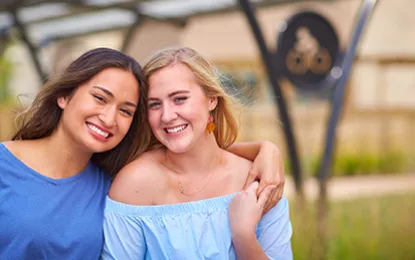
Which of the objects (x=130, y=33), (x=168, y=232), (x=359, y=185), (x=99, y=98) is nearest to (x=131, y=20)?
(x=130, y=33)

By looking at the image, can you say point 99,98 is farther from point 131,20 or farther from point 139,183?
point 131,20

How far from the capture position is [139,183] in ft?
7.13

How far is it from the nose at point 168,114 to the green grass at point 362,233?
214 centimetres

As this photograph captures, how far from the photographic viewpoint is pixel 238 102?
2398 millimetres

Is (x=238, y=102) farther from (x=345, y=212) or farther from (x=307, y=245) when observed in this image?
(x=345, y=212)

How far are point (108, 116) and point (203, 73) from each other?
1.26 feet

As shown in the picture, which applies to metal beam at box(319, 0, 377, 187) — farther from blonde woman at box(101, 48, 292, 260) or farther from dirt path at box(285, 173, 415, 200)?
dirt path at box(285, 173, 415, 200)

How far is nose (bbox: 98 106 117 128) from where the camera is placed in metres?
2.13

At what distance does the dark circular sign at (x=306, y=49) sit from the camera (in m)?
4.27

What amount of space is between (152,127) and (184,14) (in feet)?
14.6

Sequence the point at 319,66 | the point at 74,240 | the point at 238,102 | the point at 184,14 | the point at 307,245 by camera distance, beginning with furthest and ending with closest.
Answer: the point at 184,14 → the point at 319,66 → the point at 307,245 → the point at 238,102 → the point at 74,240

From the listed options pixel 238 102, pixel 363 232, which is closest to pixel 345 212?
pixel 363 232

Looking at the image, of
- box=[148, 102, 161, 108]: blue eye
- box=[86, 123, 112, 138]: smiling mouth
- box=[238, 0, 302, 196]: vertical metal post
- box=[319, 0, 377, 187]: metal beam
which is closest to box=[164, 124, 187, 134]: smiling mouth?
box=[148, 102, 161, 108]: blue eye

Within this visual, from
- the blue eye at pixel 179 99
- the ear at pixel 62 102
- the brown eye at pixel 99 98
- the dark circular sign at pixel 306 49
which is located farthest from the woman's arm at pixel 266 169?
the dark circular sign at pixel 306 49
